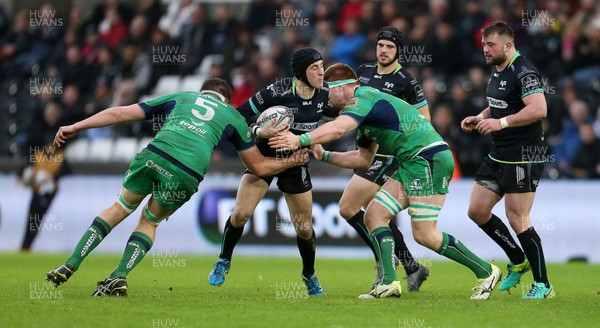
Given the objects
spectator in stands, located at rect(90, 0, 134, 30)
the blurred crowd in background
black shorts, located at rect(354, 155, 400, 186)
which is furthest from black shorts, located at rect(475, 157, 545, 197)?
spectator in stands, located at rect(90, 0, 134, 30)

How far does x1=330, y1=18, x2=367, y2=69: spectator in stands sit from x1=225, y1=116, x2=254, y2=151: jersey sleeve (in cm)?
1015

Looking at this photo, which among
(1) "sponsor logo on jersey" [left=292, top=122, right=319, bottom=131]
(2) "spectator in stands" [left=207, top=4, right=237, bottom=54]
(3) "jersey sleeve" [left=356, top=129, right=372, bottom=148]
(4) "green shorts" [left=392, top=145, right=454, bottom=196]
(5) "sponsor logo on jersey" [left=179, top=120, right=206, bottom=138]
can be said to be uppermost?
(2) "spectator in stands" [left=207, top=4, right=237, bottom=54]

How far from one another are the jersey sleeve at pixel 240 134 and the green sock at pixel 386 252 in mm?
1523

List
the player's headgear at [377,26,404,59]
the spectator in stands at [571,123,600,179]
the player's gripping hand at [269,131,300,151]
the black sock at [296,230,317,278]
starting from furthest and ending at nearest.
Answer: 1. the spectator in stands at [571,123,600,179]
2. the player's headgear at [377,26,404,59]
3. the black sock at [296,230,317,278]
4. the player's gripping hand at [269,131,300,151]

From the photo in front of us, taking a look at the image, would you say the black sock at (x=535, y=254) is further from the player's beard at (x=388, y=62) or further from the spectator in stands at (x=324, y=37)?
the spectator in stands at (x=324, y=37)

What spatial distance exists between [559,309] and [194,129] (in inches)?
149

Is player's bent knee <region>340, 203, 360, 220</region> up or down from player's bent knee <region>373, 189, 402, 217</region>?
down

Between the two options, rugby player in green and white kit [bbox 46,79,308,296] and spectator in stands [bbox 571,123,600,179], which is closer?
rugby player in green and white kit [bbox 46,79,308,296]

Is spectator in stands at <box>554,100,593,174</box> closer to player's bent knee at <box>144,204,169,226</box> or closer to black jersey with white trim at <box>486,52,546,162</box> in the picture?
black jersey with white trim at <box>486,52,546,162</box>

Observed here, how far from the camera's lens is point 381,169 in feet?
36.7

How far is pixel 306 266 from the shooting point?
35.1ft

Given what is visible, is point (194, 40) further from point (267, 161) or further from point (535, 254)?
point (535, 254)

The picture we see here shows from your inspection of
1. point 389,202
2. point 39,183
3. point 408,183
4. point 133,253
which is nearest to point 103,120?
point 133,253

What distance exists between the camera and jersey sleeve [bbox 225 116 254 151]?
32.4 feet
